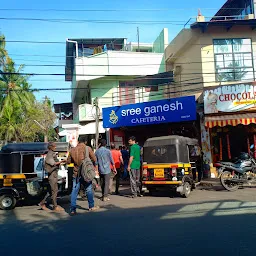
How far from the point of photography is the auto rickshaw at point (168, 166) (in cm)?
1014

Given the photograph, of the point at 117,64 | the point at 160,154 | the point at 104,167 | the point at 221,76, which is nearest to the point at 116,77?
the point at 117,64

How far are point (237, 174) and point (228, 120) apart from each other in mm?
3635

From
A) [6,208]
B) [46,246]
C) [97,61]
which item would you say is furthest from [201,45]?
[46,246]

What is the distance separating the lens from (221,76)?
691 inches

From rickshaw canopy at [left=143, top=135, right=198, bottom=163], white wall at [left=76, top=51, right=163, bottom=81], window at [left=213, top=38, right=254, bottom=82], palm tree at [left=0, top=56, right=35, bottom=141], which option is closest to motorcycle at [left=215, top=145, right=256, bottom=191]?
rickshaw canopy at [left=143, top=135, right=198, bottom=163]

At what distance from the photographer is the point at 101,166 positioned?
385 inches

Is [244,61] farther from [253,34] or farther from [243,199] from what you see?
[243,199]

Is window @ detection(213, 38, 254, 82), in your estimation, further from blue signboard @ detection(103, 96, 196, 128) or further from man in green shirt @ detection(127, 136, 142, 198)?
man in green shirt @ detection(127, 136, 142, 198)

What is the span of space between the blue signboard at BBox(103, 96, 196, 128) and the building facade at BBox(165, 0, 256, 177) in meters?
0.80

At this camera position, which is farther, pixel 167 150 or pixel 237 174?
pixel 237 174

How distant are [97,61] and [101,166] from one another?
13.5m

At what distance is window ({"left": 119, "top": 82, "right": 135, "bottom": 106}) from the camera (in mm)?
22141

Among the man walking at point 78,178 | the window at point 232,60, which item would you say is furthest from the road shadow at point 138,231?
the window at point 232,60

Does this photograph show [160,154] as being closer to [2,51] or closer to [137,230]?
[137,230]
